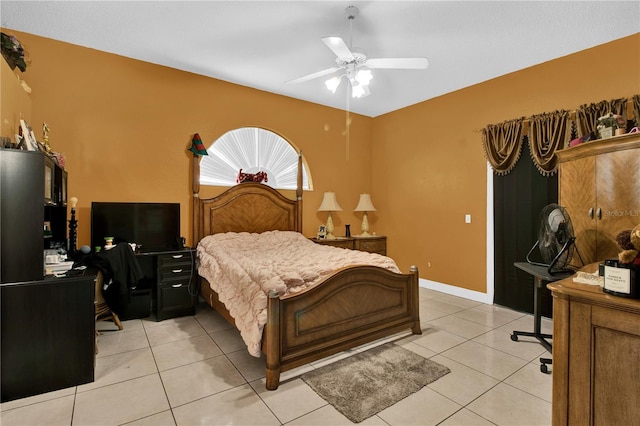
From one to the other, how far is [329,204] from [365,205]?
2.44 feet

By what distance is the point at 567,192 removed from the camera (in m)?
2.92

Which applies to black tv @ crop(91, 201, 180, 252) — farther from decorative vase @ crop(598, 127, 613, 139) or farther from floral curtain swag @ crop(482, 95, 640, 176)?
decorative vase @ crop(598, 127, 613, 139)

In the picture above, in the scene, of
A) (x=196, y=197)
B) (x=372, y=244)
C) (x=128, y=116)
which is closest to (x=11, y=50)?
(x=128, y=116)

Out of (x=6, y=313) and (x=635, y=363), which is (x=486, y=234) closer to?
(x=635, y=363)

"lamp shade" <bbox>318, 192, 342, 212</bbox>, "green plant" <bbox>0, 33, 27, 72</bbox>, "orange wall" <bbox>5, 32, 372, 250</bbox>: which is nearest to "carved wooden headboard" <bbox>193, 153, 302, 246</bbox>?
"orange wall" <bbox>5, 32, 372, 250</bbox>

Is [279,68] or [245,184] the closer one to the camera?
[279,68]

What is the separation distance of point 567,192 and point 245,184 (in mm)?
3701

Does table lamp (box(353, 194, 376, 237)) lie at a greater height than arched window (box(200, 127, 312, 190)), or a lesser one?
lesser

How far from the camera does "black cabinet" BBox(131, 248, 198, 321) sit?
11.3 feet

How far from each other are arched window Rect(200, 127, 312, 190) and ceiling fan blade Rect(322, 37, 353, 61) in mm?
2331

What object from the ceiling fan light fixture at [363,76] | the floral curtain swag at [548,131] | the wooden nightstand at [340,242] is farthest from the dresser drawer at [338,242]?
the ceiling fan light fixture at [363,76]

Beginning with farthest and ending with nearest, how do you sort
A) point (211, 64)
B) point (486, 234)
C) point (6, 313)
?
1. point (486, 234)
2. point (211, 64)
3. point (6, 313)

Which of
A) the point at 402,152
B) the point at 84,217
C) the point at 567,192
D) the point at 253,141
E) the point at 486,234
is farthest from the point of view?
the point at 402,152

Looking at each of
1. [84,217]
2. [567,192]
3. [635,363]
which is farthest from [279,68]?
[635,363]
